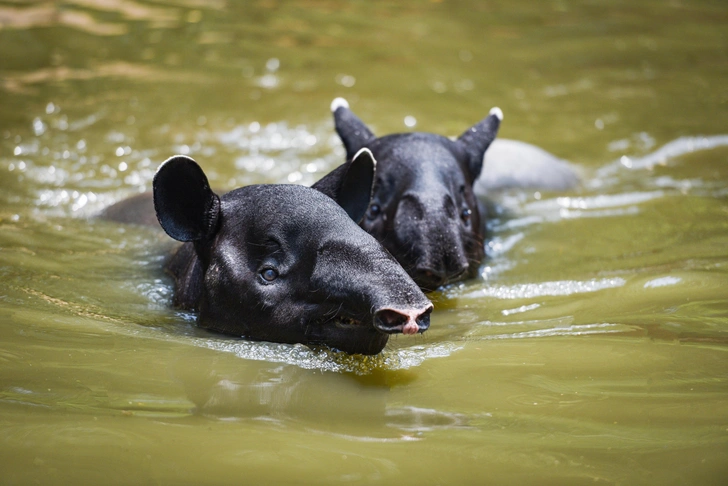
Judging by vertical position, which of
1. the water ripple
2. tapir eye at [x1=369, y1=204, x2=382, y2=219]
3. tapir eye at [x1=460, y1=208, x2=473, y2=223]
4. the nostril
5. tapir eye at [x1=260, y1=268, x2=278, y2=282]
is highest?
the nostril

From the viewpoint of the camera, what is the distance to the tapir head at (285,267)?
4062 millimetres

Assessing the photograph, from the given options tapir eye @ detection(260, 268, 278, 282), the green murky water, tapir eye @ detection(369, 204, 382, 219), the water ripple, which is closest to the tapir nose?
the green murky water

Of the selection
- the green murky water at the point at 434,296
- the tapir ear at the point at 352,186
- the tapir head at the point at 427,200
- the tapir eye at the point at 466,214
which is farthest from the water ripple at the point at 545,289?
the tapir ear at the point at 352,186

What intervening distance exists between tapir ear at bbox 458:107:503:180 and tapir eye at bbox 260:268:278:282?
3.03 meters

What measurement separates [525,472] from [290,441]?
0.86m

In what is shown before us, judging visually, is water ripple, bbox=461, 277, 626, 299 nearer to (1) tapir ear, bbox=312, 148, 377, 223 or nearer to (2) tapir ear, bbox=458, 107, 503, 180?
(1) tapir ear, bbox=312, 148, 377, 223

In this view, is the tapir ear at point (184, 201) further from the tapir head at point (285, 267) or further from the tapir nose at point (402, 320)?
the tapir nose at point (402, 320)

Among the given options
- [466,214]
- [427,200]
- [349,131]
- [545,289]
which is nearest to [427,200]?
[427,200]

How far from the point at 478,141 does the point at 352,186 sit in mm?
2260

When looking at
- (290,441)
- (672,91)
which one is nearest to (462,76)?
(672,91)

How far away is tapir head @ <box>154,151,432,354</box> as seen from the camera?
4062 mm

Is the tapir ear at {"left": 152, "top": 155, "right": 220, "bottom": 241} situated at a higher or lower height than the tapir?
higher

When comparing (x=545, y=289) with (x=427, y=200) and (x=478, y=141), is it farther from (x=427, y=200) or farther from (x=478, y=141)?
(x=478, y=141)

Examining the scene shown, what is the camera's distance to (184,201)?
4848 mm
